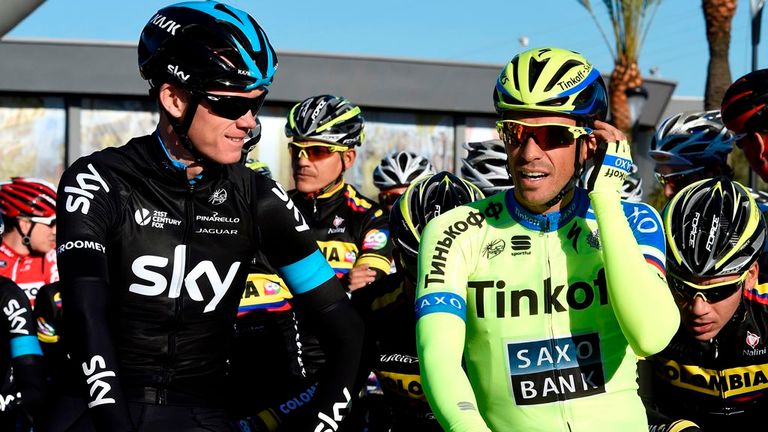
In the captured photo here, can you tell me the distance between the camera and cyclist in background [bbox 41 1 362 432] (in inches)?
164

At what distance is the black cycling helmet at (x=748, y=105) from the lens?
20.9ft

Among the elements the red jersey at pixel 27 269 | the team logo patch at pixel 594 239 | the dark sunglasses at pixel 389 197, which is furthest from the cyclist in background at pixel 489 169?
the red jersey at pixel 27 269

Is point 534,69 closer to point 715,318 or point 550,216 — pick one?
point 550,216

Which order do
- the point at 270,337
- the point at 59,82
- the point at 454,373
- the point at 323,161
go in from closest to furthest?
the point at 454,373
the point at 270,337
the point at 323,161
the point at 59,82

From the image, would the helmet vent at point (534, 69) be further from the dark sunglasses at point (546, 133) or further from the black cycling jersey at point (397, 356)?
the black cycling jersey at point (397, 356)

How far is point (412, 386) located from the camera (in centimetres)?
583

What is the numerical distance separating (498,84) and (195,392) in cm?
184

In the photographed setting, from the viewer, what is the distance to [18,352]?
23.4ft

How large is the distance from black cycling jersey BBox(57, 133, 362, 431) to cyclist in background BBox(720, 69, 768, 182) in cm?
317

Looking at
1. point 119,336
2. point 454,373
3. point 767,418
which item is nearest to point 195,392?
point 119,336

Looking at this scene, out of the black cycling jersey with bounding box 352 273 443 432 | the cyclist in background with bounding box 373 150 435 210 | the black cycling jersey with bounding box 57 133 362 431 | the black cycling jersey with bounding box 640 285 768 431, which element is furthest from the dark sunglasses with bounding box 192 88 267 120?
the cyclist in background with bounding box 373 150 435 210

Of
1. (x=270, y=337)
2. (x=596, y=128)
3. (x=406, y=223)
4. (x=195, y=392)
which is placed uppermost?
(x=596, y=128)

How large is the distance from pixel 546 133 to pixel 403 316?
1.95 metres

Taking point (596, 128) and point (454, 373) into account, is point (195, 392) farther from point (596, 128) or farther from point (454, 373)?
point (596, 128)
